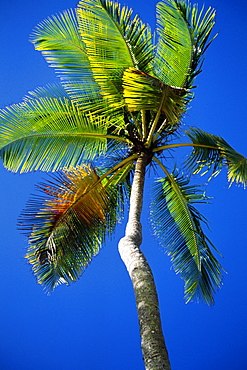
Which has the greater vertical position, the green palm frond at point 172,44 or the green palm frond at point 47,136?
the green palm frond at point 172,44

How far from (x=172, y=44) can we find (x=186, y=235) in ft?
11.2

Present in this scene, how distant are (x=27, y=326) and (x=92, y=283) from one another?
10.6 ft

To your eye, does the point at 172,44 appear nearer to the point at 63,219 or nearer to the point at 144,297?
Answer: the point at 63,219

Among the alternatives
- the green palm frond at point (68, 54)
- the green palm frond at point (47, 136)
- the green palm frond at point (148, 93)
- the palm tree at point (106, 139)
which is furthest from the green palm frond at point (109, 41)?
the green palm frond at point (148, 93)

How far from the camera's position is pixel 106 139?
8.85 meters

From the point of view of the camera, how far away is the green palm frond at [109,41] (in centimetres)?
810

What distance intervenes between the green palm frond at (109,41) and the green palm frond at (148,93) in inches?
41.3

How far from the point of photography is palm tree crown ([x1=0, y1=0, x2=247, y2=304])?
7410 mm

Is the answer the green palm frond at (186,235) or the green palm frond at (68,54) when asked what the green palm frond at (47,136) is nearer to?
the green palm frond at (68,54)

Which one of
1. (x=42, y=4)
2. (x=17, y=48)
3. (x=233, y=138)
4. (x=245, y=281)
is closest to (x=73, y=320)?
(x=245, y=281)

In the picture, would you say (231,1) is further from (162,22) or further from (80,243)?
(80,243)

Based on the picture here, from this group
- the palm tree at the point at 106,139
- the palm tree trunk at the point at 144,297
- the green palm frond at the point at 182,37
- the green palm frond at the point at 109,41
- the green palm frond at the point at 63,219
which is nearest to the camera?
the palm tree trunk at the point at 144,297

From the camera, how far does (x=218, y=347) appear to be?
20.3 meters

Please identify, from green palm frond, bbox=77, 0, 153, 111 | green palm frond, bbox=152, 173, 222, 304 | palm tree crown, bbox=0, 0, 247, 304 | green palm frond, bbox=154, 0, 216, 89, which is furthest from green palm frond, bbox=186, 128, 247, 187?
green palm frond, bbox=77, 0, 153, 111
